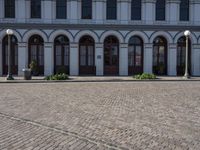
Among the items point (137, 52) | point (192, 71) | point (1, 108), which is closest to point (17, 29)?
point (137, 52)

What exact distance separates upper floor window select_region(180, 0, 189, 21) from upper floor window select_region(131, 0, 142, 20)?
14.8ft

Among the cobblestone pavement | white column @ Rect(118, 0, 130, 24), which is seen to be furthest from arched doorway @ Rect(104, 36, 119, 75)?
the cobblestone pavement

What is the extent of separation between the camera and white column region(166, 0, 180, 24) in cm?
3155

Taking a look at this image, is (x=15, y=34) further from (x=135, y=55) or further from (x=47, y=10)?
(x=135, y=55)

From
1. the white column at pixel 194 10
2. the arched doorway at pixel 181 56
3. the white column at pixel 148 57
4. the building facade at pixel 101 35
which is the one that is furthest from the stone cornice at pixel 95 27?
the white column at pixel 148 57

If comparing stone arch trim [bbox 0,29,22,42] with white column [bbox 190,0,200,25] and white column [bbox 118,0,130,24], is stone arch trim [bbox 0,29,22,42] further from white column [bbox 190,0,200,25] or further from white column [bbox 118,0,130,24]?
white column [bbox 190,0,200,25]

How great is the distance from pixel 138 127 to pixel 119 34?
23.9 meters

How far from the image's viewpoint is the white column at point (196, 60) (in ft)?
104

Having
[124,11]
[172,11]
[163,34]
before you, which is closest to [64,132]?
[124,11]

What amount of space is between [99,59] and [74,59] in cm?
257

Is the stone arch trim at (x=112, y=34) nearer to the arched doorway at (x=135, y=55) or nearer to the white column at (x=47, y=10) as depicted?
the arched doorway at (x=135, y=55)

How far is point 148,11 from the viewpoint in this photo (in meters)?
31.4

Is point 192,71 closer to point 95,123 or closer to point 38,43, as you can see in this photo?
point 38,43

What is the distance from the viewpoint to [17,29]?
30.5 m
